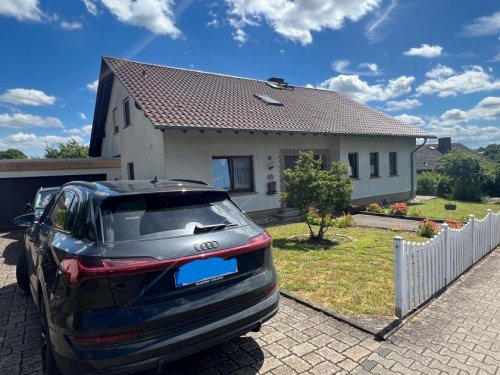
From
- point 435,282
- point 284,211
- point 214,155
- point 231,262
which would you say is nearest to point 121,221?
point 231,262

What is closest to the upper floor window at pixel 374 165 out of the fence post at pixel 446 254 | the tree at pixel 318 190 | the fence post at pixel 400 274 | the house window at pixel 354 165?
the house window at pixel 354 165

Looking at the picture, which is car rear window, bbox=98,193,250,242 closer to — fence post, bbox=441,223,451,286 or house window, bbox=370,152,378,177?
fence post, bbox=441,223,451,286

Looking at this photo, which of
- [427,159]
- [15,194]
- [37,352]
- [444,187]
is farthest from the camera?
[427,159]

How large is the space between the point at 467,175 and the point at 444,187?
66.4 inches

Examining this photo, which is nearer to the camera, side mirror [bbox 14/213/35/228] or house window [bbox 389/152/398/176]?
side mirror [bbox 14/213/35/228]

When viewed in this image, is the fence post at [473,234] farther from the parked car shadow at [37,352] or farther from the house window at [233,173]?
the house window at [233,173]

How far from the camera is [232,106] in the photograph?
12875 millimetres

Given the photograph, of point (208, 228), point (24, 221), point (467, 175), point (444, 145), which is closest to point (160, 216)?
point (208, 228)

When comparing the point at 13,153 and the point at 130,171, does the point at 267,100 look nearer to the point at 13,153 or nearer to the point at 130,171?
the point at 130,171

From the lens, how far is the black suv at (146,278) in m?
2.09

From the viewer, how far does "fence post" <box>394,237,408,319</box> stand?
3.64 meters

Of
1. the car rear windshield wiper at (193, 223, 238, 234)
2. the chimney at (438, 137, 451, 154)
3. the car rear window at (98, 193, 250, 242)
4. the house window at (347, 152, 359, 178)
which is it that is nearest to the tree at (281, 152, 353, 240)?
the car rear window at (98, 193, 250, 242)

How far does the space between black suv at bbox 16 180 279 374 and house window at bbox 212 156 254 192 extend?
328 inches

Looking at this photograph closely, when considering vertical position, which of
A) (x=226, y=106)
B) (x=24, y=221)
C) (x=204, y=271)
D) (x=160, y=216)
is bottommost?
(x=204, y=271)
